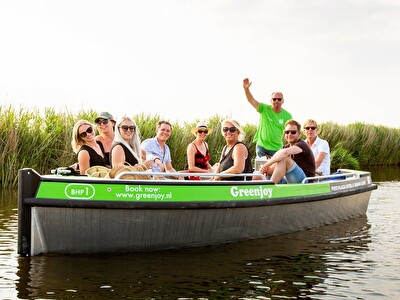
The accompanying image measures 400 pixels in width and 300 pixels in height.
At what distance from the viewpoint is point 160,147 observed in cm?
990

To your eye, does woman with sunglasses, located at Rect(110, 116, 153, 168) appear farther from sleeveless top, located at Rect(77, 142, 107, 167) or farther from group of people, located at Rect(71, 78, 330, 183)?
sleeveless top, located at Rect(77, 142, 107, 167)

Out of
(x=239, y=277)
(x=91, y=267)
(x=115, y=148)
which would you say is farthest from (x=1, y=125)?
(x=239, y=277)

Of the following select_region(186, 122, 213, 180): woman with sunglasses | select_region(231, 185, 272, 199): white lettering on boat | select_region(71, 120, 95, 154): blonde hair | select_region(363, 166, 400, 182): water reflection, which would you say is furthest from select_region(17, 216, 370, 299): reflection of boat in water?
select_region(363, 166, 400, 182): water reflection

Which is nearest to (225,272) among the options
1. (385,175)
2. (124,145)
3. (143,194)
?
(143,194)

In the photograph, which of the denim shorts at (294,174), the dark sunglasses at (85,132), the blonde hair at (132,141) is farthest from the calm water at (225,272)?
the dark sunglasses at (85,132)

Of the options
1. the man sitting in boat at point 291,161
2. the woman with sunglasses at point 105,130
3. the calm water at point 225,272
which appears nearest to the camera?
the calm water at point 225,272

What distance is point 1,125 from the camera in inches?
588

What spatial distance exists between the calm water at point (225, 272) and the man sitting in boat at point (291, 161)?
980mm

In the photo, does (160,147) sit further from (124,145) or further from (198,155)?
(124,145)

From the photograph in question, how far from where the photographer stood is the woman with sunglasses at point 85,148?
811cm

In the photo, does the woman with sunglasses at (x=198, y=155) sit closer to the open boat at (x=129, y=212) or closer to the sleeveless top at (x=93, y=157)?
the open boat at (x=129, y=212)

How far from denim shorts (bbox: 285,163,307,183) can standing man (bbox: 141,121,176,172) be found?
1.96 metres

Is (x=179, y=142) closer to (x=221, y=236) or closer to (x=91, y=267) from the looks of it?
(x=221, y=236)

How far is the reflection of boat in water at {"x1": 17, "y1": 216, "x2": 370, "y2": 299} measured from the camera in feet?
19.7
